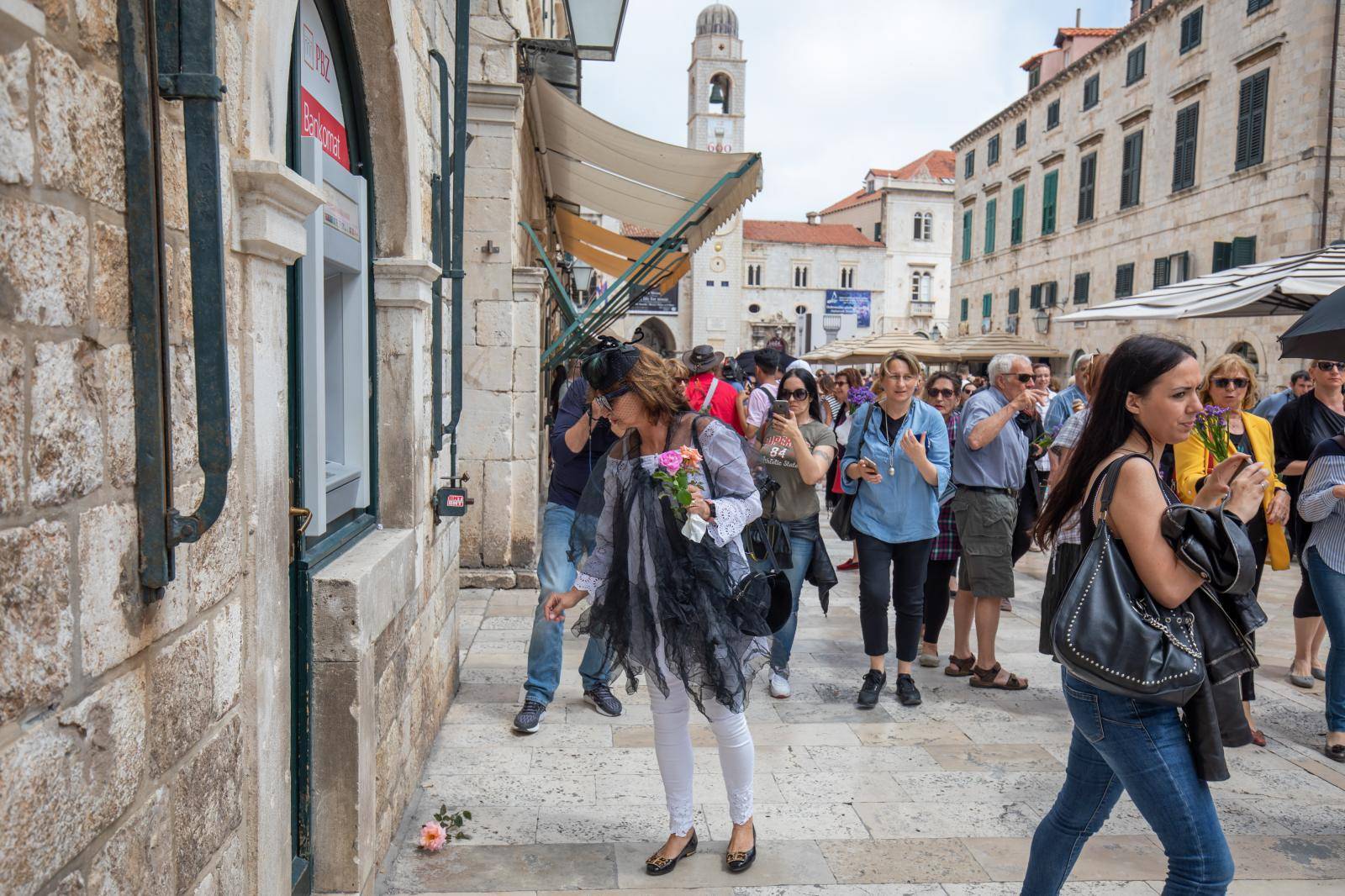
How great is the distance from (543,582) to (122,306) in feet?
10.7

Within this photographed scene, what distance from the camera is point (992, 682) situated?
5.54 meters

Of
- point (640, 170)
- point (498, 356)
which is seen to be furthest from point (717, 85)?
point (498, 356)

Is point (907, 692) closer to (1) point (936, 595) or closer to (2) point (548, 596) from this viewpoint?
(1) point (936, 595)

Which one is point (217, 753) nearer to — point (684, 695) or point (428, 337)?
point (684, 695)

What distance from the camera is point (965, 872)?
11.4 ft

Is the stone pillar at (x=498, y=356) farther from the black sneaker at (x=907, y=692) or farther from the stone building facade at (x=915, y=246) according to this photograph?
the stone building facade at (x=915, y=246)

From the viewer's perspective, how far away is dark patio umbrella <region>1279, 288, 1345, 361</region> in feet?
15.1

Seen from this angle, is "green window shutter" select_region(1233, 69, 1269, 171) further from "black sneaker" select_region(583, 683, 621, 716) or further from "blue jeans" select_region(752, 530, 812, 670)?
"black sneaker" select_region(583, 683, 621, 716)

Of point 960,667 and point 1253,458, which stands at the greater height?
point 1253,458

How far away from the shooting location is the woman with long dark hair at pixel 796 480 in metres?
5.16

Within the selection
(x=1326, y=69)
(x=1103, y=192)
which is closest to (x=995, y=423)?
(x=1326, y=69)

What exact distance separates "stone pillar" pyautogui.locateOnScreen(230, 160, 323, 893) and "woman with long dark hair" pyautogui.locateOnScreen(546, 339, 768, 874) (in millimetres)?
1206

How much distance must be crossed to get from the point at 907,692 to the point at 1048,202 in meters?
24.5

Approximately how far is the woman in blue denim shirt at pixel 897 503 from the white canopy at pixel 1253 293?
9.60ft
